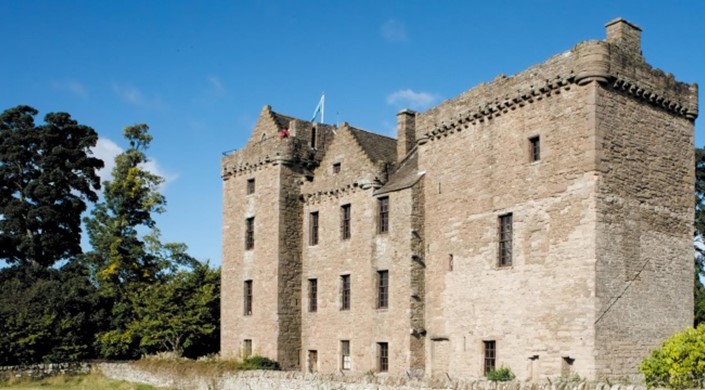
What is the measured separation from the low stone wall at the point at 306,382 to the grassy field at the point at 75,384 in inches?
27.3

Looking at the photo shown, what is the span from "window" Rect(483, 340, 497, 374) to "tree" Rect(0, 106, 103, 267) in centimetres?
3230

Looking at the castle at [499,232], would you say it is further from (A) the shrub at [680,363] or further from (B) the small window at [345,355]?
(A) the shrub at [680,363]

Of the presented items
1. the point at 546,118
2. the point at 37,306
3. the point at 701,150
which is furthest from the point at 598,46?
the point at 37,306

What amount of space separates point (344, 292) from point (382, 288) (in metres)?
2.58

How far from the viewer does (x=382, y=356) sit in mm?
31188

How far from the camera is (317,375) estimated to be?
26703 millimetres

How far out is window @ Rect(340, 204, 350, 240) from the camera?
3394cm

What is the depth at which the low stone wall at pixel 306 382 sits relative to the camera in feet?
65.7

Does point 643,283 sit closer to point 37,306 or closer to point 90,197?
point 37,306

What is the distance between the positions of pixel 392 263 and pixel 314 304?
5703mm

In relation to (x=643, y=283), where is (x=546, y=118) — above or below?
above

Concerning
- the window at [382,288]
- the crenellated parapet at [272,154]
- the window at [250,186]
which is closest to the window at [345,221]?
the window at [382,288]

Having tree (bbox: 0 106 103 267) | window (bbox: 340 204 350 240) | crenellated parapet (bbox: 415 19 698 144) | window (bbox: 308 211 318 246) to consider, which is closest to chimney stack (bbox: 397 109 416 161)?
window (bbox: 340 204 350 240)

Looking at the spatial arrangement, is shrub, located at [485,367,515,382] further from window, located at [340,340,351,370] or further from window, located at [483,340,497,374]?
window, located at [340,340,351,370]
